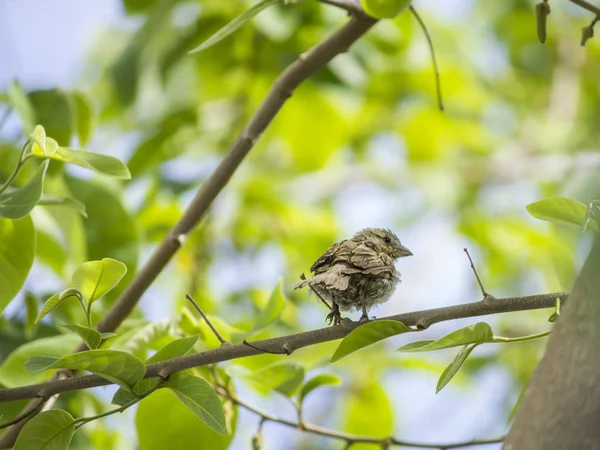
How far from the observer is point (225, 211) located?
11.3 ft

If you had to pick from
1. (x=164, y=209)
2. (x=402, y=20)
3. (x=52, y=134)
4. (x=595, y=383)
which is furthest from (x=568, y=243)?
(x=595, y=383)

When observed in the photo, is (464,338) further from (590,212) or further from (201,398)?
(201,398)

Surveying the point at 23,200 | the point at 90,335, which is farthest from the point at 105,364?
the point at 23,200

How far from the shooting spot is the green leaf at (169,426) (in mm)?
1583

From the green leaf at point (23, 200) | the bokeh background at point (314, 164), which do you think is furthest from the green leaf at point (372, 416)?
the green leaf at point (23, 200)

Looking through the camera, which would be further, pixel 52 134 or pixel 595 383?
pixel 52 134

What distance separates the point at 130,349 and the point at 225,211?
1.85 metres

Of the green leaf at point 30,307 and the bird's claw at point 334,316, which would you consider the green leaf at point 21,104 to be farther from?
the bird's claw at point 334,316

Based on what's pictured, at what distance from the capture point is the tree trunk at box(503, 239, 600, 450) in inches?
33.1

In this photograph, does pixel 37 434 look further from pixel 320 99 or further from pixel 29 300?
pixel 320 99

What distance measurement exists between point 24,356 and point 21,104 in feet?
2.12

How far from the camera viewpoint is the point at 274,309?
1.64 m

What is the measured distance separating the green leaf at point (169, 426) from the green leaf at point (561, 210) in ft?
2.63

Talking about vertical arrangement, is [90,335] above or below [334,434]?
above
